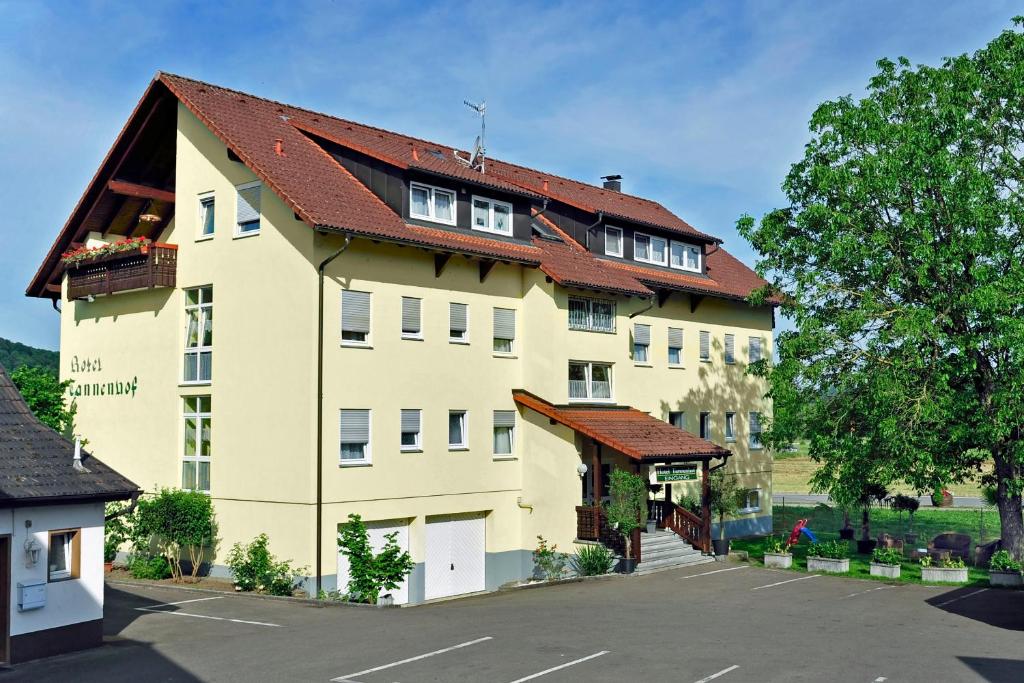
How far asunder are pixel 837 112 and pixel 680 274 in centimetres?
1062

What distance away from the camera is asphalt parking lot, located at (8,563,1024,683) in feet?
54.2

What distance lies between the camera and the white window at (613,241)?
3675 centimetres

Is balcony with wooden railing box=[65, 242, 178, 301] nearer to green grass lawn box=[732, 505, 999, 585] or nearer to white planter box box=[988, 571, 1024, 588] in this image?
green grass lawn box=[732, 505, 999, 585]

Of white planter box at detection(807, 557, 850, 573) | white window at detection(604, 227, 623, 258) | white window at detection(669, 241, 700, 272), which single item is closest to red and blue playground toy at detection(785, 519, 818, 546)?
white planter box at detection(807, 557, 850, 573)

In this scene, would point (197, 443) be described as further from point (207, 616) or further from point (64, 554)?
point (64, 554)

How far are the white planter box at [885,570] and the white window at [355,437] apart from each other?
1375 centimetres

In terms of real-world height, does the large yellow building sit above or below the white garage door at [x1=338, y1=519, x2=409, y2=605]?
above

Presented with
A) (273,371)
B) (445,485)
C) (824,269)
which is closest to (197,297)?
(273,371)

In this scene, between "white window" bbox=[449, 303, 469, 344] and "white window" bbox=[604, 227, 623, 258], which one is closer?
"white window" bbox=[449, 303, 469, 344]

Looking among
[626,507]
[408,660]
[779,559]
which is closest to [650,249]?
[626,507]

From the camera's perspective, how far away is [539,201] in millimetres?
32031

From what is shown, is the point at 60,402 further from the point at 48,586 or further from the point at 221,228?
the point at 48,586

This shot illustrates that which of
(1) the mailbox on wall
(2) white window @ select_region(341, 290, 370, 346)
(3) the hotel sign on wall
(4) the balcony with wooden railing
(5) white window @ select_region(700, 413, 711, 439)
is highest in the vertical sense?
(4) the balcony with wooden railing

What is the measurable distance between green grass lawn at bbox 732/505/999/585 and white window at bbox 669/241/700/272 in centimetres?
980
